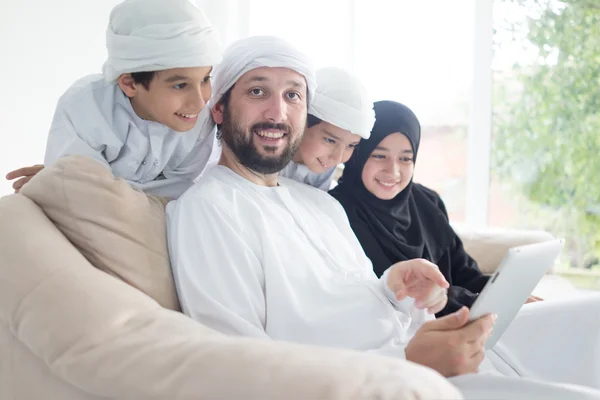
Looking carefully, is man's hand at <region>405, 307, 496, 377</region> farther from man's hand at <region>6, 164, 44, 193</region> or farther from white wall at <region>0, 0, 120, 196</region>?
white wall at <region>0, 0, 120, 196</region>

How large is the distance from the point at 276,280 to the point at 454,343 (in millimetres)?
431

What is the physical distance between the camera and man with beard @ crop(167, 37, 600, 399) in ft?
5.01

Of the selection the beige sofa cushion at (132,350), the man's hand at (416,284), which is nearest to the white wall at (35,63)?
the beige sofa cushion at (132,350)

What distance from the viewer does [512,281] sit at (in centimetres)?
153

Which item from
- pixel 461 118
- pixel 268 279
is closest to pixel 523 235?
pixel 268 279

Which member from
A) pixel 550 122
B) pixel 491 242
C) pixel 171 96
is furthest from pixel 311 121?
pixel 550 122

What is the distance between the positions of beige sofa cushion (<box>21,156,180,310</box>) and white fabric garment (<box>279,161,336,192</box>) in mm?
734

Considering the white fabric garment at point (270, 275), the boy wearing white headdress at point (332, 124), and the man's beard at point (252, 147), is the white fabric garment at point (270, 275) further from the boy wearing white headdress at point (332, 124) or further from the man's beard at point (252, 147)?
the boy wearing white headdress at point (332, 124)

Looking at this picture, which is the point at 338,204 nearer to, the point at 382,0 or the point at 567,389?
the point at 567,389

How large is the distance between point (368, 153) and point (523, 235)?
1088mm

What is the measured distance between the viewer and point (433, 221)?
253cm

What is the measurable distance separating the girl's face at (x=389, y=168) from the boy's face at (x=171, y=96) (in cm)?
72

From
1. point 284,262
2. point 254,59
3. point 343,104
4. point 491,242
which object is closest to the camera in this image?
point 284,262

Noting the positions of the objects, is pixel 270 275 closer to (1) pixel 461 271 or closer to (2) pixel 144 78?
(2) pixel 144 78
